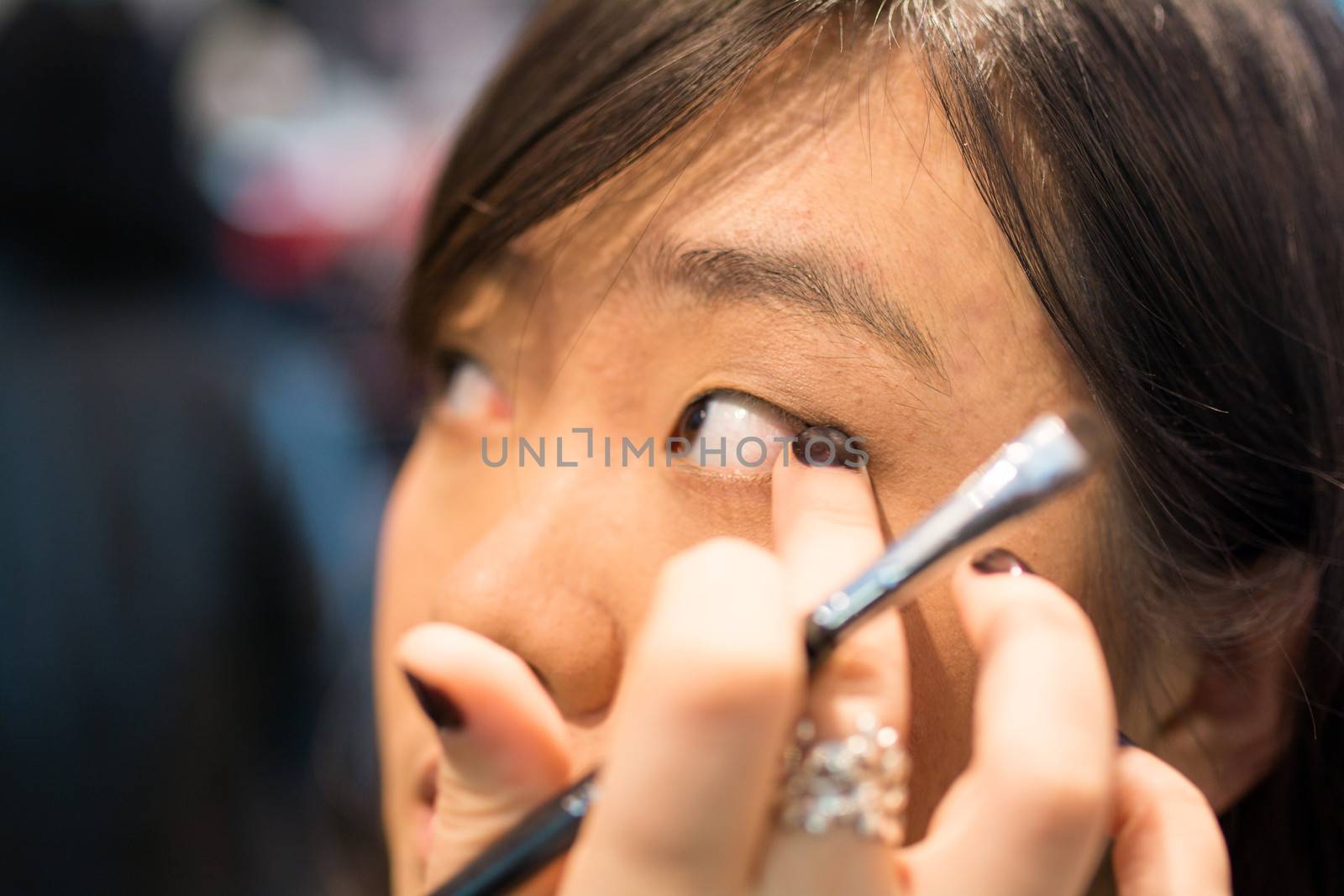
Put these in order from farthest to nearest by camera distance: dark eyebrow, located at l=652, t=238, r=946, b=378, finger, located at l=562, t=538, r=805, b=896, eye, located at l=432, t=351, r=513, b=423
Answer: eye, located at l=432, t=351, r=513, b=423
dark eyebrow, located at l=652, t=238, r=946, b=378
finger, located at l=562, t=538, r=805, b=896

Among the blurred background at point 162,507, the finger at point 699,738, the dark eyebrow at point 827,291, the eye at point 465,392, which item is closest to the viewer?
the finger at point 699,738

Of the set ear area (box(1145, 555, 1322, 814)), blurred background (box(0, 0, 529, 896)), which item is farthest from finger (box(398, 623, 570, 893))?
blurred background (box(0, 0, 529, 896))

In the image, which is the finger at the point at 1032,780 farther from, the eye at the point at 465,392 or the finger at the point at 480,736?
the eye at the point at 465,392

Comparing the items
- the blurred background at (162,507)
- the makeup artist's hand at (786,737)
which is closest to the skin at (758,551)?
the makeup artist's hand at (786,737)

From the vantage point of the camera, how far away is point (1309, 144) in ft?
1.87

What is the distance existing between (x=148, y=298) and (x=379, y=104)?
47.0 inches

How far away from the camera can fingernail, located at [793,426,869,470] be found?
1.68 ft

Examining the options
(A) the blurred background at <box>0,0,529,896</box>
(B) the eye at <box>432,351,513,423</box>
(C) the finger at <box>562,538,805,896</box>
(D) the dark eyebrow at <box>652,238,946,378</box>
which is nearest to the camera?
(C) the finger at <box>562,538,805,896</box>

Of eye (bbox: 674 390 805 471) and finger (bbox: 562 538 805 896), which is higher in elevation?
eye (bbox: 674 390 805 471)

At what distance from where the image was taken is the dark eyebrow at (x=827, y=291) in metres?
0.49

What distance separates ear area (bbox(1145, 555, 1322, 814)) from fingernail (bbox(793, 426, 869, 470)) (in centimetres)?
24

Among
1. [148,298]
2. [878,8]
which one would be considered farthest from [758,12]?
[148,298]

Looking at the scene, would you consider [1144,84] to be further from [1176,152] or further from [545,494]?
[545,494]

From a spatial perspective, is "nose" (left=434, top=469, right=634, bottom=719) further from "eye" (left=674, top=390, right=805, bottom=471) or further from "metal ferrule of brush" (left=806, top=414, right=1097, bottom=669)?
"metal ferrule of brush" (left=806, top=414, right=1097, bottom=669)
